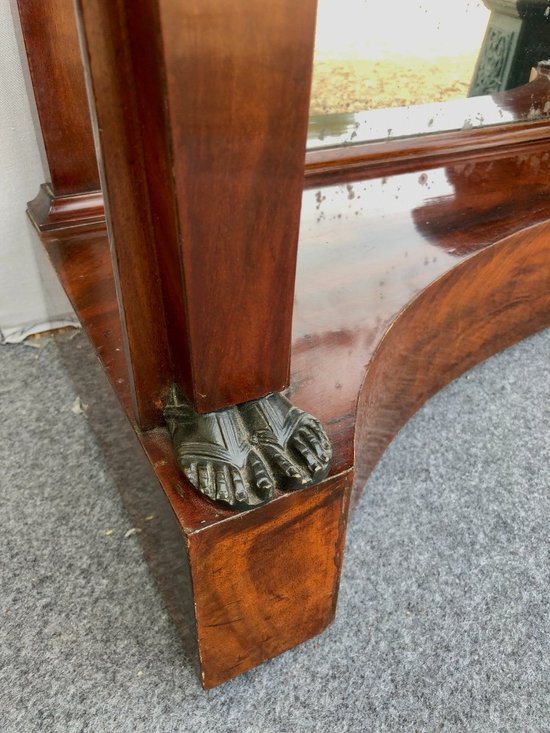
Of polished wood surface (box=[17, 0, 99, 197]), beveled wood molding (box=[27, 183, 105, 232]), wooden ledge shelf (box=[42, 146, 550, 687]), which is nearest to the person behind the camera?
wooden ledge shelf (box=[42, 146, 550, 687])

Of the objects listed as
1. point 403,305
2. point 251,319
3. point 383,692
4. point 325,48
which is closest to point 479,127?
point 325,48

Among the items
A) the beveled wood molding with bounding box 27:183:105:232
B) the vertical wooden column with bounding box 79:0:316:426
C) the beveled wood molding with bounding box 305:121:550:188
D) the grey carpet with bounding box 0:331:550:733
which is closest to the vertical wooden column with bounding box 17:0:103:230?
the beveled wood molding with bounding box 27:183:105:232

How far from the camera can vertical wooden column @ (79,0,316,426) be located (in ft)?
1.28

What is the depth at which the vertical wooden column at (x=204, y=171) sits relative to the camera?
389 millimetres

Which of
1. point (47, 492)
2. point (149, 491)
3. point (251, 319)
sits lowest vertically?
point (47, 492)

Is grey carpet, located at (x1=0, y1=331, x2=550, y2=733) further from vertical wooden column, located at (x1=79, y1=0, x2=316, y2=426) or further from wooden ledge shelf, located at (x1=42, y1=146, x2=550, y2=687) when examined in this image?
vertical wooden column, located at (x1=79, y1=0, x2=316, y2=426)

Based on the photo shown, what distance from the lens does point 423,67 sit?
1.15 m

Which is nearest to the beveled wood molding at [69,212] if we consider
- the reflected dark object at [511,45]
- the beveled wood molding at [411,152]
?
the beveled wood molding at [411,152]

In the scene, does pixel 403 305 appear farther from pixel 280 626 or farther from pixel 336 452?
pixel 280 626

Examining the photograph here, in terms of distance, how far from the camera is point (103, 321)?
2.59ft

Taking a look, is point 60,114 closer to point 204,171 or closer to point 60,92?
point 60,92

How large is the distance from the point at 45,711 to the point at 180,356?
1.44ft

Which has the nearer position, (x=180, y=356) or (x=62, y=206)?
(x=180, y=356)

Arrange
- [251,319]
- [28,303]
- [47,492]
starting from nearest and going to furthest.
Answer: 1. [251,319]
2. [47,492]
3. [28,303]
